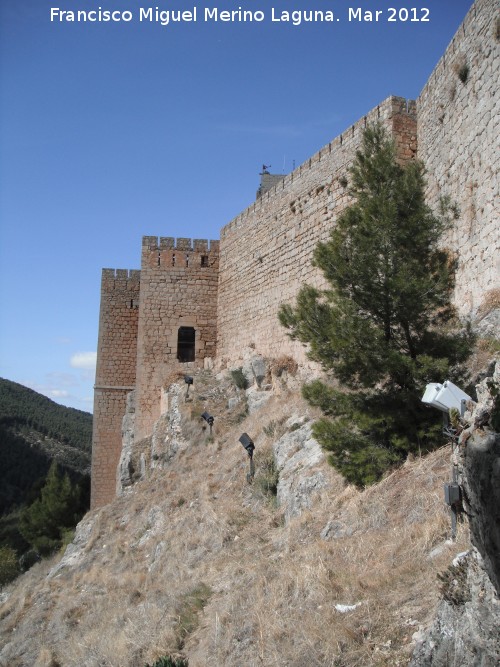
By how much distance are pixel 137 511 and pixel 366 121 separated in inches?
357

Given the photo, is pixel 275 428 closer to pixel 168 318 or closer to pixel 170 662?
pixel 170 662

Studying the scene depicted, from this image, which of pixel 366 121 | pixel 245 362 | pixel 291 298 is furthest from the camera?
pixel 245 362

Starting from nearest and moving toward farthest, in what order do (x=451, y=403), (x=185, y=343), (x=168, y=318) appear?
1. (x=451, y=403)
2. (x=168, y=318)
3. (x=185, y=343)

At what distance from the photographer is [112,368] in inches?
Answer: 845

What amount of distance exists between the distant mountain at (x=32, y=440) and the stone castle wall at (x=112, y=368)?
32578 millimetres

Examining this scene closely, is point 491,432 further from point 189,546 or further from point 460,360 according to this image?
point 189,546

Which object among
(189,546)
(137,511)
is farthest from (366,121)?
(137,511)

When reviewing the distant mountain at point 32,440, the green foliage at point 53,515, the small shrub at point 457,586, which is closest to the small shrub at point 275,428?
the small shrub at point 457,586

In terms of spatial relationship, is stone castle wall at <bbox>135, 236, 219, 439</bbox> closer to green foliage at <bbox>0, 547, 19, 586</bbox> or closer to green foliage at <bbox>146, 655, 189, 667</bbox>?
green foliage at <bbox>0, 547, 19, 586</bbox>

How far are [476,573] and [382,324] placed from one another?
15.2 feet

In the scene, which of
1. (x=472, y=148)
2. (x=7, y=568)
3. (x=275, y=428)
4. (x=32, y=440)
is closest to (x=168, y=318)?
(x=275, y=428)

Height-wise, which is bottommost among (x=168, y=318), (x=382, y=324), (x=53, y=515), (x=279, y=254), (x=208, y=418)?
(x=53, y=515)

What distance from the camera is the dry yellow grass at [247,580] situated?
492 cm

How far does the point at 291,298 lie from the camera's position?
14.8 meters
